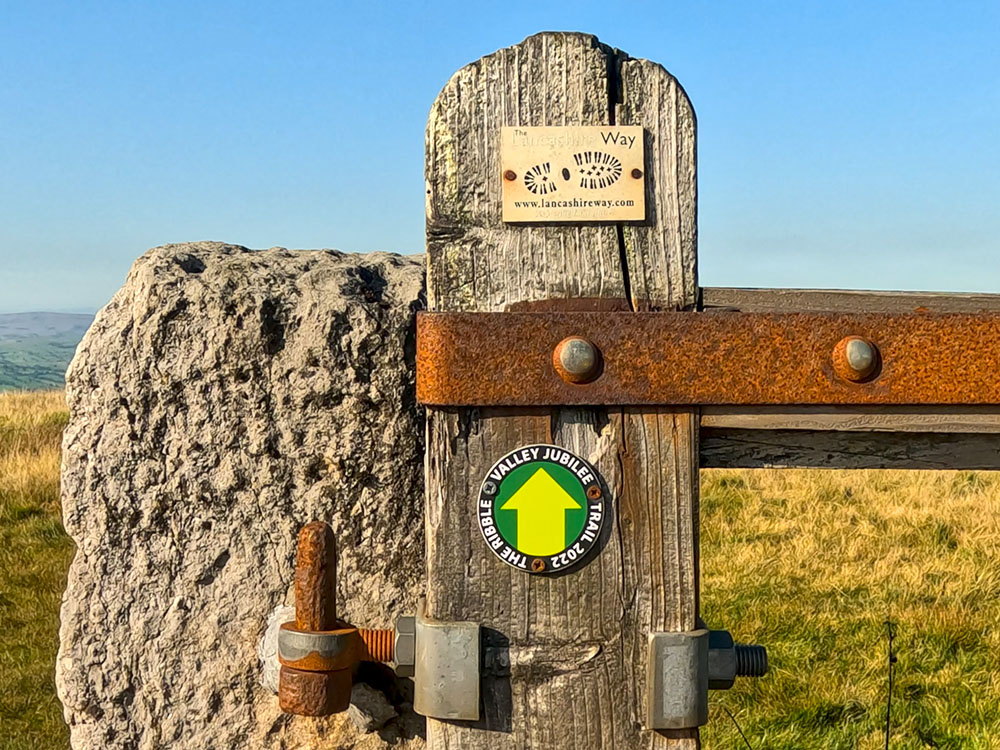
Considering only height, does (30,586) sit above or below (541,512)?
below

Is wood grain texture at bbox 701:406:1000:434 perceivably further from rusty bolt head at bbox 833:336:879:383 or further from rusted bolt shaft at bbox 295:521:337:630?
rusted bolt shaft at bbox 295:521:337:630

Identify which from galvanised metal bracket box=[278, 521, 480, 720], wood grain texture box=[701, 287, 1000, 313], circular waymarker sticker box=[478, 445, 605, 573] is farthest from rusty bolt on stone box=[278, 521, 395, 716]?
wood grain texture box=[701, 287, 1000, 313]

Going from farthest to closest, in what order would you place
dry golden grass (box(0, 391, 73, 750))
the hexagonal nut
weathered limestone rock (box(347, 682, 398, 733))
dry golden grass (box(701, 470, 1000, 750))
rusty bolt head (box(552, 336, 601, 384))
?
1. dry golden grass (box(0, 391, 73, 750))
2. dry golden grass (box(701, 470, 1000, 750))
3. weathered limestone rock (box(347, 682, 398, 733))
4. the hexagonal nut
5. rusty bolt head (box(552, 336, 601, 384))

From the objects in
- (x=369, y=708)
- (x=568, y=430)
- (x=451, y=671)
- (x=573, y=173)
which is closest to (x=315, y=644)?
(x=451, y=671)

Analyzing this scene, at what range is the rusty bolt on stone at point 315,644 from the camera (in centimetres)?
146

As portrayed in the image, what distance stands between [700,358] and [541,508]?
31cm

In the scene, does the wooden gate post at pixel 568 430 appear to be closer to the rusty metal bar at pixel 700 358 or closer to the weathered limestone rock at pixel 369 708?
the rusty metal bar at pixel 700 358

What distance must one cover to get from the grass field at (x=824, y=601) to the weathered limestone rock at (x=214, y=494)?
6.83 feet

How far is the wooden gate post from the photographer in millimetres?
1430

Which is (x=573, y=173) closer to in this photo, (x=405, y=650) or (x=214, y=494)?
(x=405, y=650)

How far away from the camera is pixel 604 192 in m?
1.43

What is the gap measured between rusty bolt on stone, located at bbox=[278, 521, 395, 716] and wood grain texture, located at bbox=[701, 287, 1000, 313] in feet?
2.22

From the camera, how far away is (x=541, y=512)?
144 centimetres

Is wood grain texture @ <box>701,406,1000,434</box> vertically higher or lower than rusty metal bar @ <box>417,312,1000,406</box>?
lower
